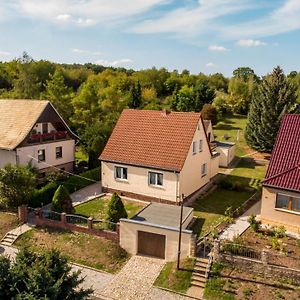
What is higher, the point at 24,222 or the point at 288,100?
the point at 288,100

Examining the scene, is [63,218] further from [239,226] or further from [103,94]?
[103,94]

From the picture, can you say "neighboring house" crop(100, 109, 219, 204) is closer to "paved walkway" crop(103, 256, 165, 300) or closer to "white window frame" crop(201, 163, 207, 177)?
"white window frame" crop(201, 163, 207, 177)

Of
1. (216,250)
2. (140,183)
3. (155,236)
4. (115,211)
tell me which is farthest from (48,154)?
(216,250)

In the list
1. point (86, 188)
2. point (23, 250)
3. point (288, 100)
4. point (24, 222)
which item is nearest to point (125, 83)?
point (288, 100)

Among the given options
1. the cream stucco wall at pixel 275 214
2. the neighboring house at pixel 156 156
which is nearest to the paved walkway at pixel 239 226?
the cream stucco wall at pixel 275 214

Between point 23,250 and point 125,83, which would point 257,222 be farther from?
point 125,83

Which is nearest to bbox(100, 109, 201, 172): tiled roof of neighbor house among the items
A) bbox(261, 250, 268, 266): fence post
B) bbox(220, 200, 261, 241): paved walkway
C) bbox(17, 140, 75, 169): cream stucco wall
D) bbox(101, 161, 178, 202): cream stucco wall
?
bbox(101, 161, 178, 202): cream stucco wall
